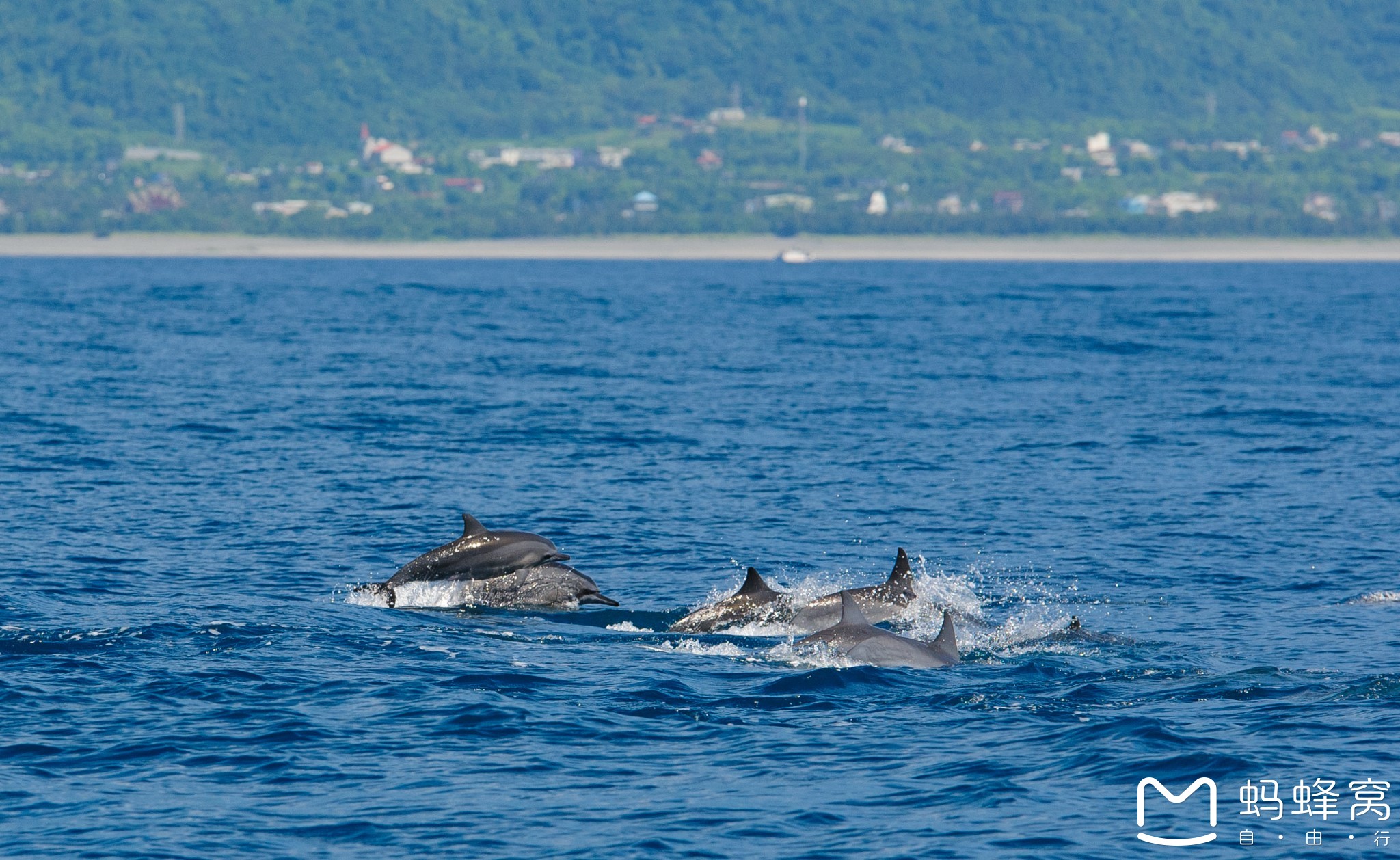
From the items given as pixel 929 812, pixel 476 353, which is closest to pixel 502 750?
pixel 929 812

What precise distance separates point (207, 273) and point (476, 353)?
88.7 m

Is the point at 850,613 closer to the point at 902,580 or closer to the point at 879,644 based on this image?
the point at 879,644

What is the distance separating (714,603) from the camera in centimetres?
2373

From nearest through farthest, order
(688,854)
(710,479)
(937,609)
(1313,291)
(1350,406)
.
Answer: (688,854)
(937,609)
(710,479)
(1350,406)
(1313,291)

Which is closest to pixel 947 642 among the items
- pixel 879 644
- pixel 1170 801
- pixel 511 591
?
pixel 879 644

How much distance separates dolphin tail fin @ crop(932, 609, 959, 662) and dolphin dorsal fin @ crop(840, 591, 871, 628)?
86cm

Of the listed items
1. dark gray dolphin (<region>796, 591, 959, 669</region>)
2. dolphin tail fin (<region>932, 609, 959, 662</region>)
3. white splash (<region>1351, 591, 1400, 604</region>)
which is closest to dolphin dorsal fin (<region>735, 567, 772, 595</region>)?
dark gray dolphin (<region>796, 591, 959, 669</region>)

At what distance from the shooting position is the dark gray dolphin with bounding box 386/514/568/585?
25031 millimetres

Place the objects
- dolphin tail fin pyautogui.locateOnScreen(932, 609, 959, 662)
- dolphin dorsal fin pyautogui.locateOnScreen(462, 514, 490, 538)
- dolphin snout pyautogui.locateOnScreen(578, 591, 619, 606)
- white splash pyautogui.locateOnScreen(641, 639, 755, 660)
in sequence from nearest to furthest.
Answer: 1. dolphin tail fin pyautogui.locateOnScreen(932, 609, 959, 662)
2. white splash pyautogui.locateOnScreen(641, 639, 755, 660)
3. dolphin snout pyautogui.locateOnScreen(578, 591, 619, 606)
4. dolphin dorsal fin pyautogui.locateOnScreen(462, 514, 490, 538)

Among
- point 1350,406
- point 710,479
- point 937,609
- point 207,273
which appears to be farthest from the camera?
point 207,273

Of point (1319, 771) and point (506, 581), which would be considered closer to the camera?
point (1319, 771)

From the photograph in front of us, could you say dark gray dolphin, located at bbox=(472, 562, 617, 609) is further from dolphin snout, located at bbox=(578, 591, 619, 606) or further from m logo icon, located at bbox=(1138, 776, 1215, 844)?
m logo icon, located at bbox=(1138, 776, 1215, 844)

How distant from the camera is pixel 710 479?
3700 centimetres

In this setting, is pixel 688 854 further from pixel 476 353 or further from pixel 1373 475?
pixel 476 353
